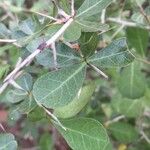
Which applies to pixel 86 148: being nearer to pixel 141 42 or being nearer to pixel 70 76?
pixel 70 76

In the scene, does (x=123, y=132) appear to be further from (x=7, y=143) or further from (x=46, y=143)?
(x=7, y=143)

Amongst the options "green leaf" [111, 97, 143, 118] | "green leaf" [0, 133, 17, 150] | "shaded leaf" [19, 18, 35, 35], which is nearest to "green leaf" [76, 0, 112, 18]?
"shaded leaf" [19, 18, 35, 35]

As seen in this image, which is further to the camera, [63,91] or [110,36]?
[110,36]

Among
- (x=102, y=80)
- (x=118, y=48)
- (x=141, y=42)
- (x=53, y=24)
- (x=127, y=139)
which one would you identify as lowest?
(x=127, y=139)

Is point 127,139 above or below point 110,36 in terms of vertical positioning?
below

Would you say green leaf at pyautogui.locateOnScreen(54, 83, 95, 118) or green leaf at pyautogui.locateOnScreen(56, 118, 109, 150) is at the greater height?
green leaf at pyautogui.locateOnScreen(54, 83, 95, 118)

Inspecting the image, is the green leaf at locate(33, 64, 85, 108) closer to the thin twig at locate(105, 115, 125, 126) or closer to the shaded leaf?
the shaded leaf

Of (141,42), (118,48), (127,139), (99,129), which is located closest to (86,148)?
(99,129)
